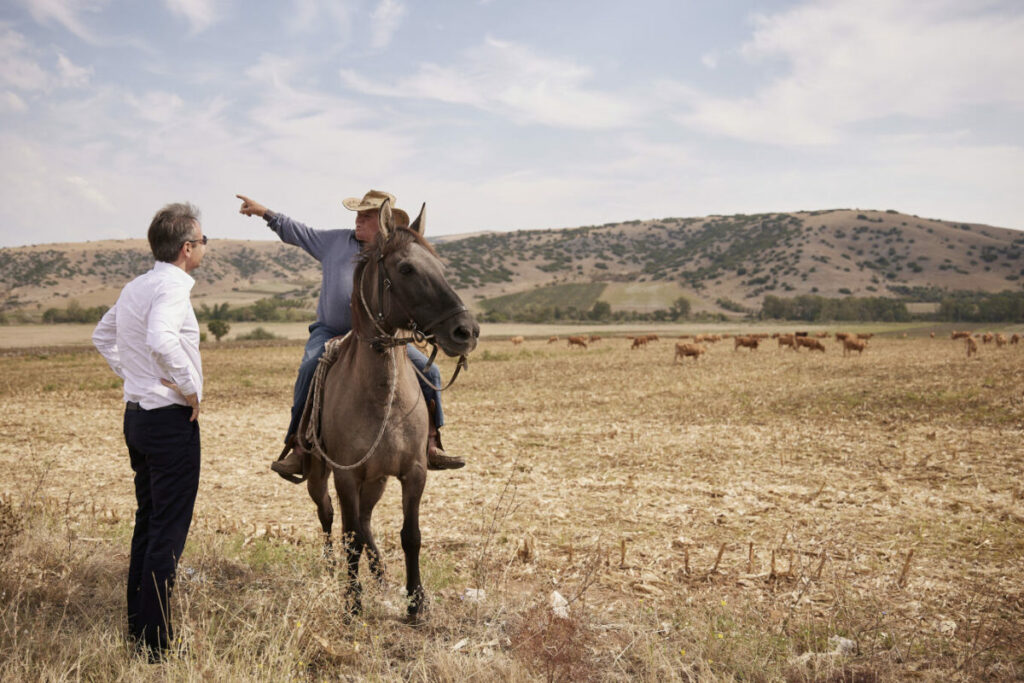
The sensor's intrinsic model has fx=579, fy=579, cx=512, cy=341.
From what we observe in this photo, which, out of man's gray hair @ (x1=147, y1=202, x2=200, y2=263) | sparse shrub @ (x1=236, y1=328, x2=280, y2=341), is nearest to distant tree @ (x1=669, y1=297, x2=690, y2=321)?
sparse shrub @ (x1=236, y1=328, x2=280, y2=341)

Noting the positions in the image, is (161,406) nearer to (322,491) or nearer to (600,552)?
(322,491)

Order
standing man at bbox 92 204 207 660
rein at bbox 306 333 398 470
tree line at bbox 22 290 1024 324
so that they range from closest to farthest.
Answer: standing man at bbox 92 204 207 660
rein at bbox 306 333 398 470
tree line at bbox 22 290 1024 324

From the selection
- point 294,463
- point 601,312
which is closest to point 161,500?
point 294,463

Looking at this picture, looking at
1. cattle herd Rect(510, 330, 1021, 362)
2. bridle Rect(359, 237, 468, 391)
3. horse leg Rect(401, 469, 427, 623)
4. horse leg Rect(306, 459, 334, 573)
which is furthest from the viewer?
cattle herd Rect(510, 330, 1021, 362)

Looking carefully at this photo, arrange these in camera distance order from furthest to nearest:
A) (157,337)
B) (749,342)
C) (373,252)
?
(749,342)
(373,252)
(157,337)

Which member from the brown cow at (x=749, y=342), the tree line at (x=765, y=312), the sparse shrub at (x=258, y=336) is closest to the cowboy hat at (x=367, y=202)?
the brown cow at (x=749, y=342)

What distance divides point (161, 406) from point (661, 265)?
506 feet

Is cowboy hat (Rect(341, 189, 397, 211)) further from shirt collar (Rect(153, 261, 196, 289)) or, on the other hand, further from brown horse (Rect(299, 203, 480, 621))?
shirt collar (Rect(153, 261, 196, 289))

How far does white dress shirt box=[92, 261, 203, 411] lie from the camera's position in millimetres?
3516

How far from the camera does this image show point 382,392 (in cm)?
462

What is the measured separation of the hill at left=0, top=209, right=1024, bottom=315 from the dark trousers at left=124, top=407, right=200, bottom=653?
101589mm

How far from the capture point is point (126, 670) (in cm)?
338

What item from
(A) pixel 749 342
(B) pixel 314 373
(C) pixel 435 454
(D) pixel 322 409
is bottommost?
(A) pixel 749 342

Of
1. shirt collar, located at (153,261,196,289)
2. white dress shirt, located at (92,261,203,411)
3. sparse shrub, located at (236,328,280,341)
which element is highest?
shirt collar, located at (153,261,196,289)
